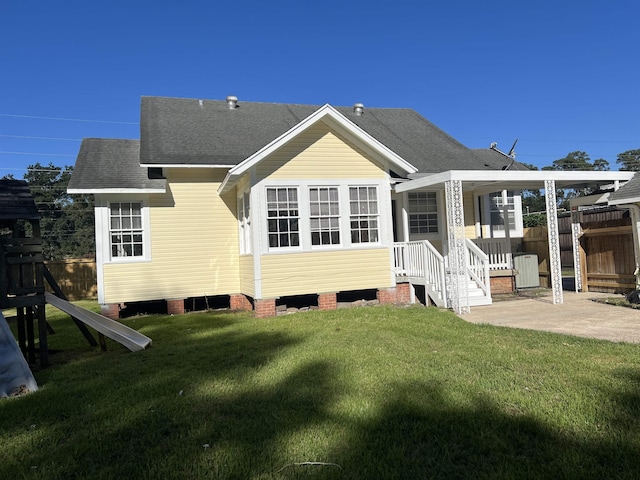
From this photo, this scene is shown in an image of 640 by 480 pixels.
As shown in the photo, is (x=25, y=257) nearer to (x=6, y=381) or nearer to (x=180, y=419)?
(x=6, y=381)

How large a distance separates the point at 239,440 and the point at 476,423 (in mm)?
2043

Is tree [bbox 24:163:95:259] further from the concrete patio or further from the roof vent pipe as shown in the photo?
the concrete patio

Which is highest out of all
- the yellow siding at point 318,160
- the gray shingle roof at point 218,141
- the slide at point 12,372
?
the gray shingle roof at point 218,141

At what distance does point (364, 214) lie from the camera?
1154 cm

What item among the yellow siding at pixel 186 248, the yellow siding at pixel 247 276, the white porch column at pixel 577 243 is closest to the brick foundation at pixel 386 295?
the yellow siding at pixel 247 276

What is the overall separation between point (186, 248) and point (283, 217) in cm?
337

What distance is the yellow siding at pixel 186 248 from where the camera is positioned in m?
12.0

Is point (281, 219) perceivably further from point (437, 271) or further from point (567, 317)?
point (567, 317)

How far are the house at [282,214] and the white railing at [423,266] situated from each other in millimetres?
37

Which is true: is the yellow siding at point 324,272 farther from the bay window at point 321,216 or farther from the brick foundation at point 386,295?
the bay window at point 321,216

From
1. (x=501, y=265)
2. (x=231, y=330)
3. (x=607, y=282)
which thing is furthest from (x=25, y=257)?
(x=607, y=282)

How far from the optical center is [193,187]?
12648 mm

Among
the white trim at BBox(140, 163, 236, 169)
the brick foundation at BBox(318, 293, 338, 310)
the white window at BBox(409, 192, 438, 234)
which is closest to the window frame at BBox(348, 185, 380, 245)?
the brick foundation at BBox(318, 293, 338, 310)

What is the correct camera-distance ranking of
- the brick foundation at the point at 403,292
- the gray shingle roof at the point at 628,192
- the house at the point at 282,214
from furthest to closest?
1. the brick foundation at the point at 403,292
2. the house at the point at 282,214
3. the gray shingle roof at the point at 628,192
